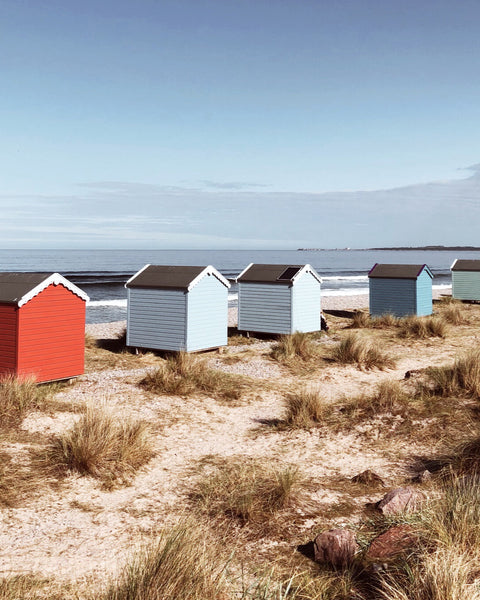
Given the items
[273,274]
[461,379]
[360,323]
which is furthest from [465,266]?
[461,379]

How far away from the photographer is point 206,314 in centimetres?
1727

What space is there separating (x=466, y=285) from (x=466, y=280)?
0.28 metres

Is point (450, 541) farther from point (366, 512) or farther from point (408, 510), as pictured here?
point (366, 512)

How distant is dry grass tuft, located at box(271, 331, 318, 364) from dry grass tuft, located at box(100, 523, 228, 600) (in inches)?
460

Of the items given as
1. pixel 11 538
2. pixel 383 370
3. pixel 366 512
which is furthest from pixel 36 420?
pixel 383 370

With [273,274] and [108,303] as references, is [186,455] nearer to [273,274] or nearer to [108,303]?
[273,274]

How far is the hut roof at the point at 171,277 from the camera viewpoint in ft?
54.7

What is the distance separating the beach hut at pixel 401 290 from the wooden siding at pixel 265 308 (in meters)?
7.00

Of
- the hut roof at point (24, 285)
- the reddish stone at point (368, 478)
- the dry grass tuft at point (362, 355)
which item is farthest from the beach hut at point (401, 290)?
the reddish stone at point (368, 478)

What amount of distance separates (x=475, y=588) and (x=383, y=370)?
454 inches

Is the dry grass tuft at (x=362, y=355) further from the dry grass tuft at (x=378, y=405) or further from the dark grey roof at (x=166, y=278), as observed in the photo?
the dark grey roof at (x=166, y=278)

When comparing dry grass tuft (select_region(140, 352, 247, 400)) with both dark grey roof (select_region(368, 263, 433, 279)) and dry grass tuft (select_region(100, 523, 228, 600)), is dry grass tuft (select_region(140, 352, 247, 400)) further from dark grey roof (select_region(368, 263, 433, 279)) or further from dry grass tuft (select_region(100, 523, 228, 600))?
dark grey roof (select_region(368, 263, 433, 279))

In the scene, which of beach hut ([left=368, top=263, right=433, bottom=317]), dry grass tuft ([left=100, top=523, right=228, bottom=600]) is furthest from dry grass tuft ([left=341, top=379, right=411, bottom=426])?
beach hut ([left=368, top=263, right=433, bottom=317])

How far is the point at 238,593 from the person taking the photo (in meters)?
4.76
